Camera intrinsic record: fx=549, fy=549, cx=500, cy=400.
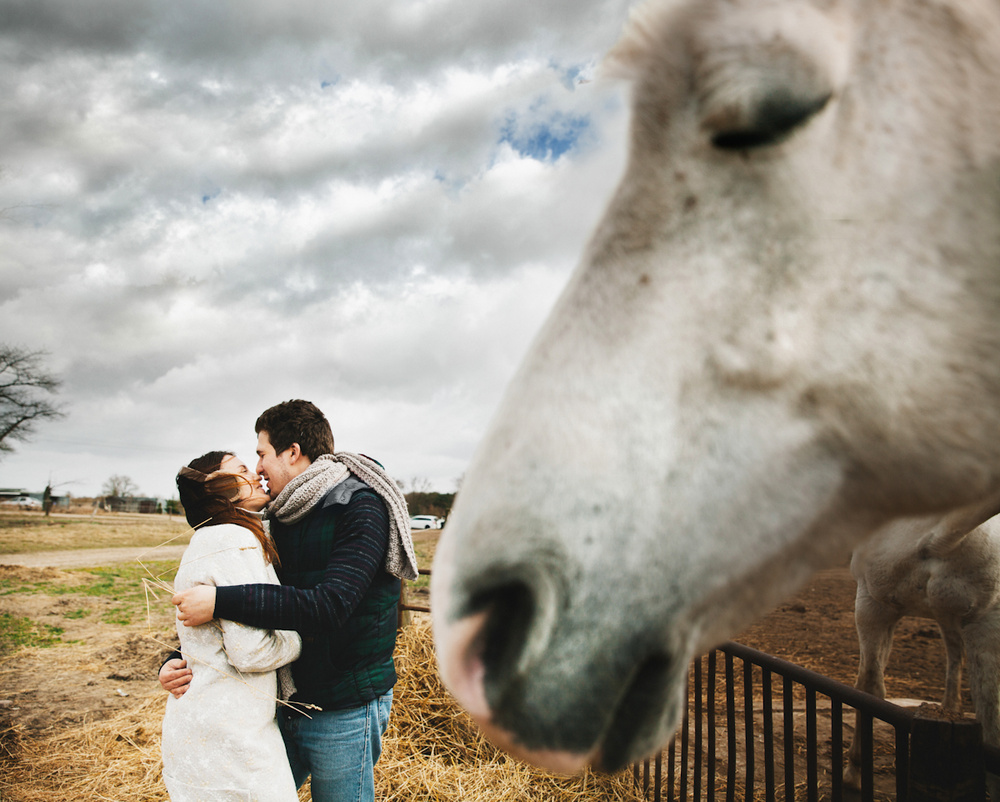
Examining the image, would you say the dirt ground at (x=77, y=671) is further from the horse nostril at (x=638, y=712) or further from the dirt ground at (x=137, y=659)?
the horse nostril at (x=638, y=712)

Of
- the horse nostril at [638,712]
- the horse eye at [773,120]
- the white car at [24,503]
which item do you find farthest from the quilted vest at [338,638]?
the white car at [24,503]

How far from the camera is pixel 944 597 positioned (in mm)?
3021

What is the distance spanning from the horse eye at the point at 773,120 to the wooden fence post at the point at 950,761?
1535mm

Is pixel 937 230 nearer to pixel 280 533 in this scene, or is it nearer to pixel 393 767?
pixel 280 533

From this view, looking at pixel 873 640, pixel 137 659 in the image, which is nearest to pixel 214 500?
pixel 873 640

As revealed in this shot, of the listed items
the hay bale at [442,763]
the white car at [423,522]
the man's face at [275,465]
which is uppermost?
the man's face at [275,465]

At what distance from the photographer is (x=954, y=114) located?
749 millimetres

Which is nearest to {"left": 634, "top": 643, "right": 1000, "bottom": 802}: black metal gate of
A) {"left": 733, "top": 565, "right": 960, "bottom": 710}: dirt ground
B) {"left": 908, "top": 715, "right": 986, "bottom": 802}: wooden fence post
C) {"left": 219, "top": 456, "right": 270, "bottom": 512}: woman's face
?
{"left": 908, "top": 715, "right": 986, "bottom": 802}: wooden fence post

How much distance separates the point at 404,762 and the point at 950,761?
3382 millimetres

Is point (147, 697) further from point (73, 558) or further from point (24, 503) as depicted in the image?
point (24, 503)

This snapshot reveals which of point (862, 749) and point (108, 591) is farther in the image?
point (108, 591)

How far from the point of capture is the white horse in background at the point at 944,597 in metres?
2.85

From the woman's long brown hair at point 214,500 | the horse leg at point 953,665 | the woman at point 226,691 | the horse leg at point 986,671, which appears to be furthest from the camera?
the horse leg at point 953,665

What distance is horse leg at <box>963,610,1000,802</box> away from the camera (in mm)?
2768
